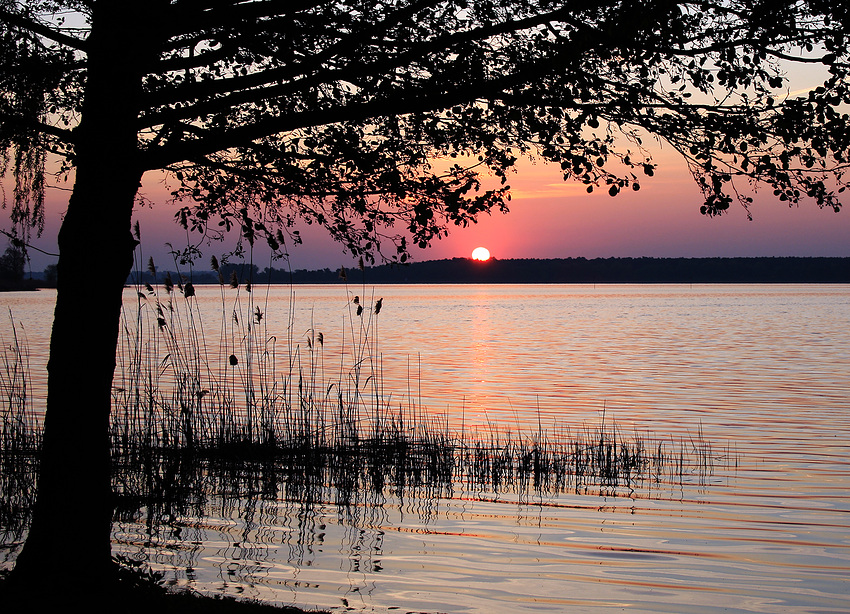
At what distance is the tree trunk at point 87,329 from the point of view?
5969 millimetres

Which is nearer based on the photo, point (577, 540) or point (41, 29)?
point (41, 29)

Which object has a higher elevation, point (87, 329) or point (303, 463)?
point (87, 329)

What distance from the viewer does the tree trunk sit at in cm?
597

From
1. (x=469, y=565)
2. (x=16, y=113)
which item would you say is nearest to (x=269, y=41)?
(x=16, y=113)

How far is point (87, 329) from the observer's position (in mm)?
5977

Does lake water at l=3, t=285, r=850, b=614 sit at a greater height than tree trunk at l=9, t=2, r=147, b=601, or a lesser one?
lesser

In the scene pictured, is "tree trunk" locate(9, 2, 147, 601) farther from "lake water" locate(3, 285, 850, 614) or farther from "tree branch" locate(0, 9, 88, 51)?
"lake water" locate(3, 285, 850, 614)

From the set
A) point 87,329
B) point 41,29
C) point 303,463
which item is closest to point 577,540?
point 303,463

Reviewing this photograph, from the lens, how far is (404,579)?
25.6 ft

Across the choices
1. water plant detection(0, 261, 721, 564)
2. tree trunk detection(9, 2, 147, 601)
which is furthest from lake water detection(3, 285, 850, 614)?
tree trunk detection(9, 2, 147, 601)

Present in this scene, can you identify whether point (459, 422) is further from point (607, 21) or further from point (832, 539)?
point (607, 21)

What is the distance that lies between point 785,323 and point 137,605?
5783 centimetres

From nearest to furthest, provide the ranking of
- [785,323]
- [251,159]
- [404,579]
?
[251,159]
[404,579]
[785,323]

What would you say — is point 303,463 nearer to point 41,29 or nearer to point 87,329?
point 87,329
